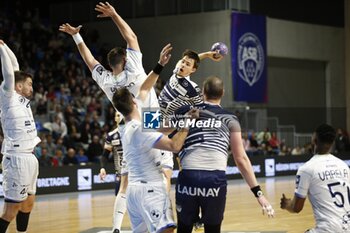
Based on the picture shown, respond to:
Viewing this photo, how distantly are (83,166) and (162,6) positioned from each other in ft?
40.4

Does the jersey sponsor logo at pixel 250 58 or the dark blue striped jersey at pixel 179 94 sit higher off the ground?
the jersey sponsor logo at pixel 250 58

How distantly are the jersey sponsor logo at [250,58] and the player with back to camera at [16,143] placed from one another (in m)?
19.6

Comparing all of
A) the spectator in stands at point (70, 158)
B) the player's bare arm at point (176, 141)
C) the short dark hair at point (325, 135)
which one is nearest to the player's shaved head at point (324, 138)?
the short dark hair at point (325, 135)

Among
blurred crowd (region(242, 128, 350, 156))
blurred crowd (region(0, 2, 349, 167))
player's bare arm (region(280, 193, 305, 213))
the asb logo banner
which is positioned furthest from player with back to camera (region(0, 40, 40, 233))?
the asb logo banner

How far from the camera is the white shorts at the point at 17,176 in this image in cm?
877

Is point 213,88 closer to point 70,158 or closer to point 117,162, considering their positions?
point 117,162

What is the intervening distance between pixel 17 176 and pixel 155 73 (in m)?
2.41

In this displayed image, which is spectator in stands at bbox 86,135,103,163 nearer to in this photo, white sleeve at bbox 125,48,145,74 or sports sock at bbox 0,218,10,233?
sports sock at bbox 0,218,10,233

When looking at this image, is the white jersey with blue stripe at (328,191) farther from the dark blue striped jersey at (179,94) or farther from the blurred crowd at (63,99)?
the blurred crowd at (63,99)

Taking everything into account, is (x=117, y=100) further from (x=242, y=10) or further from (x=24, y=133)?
(x=242, y=10)

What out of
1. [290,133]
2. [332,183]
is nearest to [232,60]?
[290,133]

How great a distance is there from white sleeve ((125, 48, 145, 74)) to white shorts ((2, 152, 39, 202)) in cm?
172

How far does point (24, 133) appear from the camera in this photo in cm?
893

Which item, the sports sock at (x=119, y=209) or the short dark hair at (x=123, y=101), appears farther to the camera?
the sports sock at (x=119, y=209)
